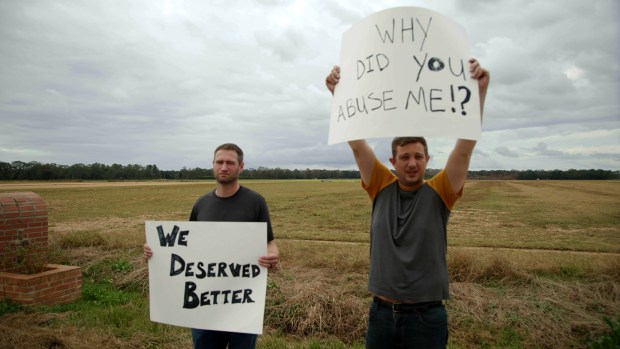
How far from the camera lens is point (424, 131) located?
2242mm

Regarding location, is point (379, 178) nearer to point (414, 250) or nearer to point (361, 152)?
point (361, 152)

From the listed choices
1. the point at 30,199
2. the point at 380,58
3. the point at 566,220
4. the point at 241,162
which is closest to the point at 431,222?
the point at 380,58

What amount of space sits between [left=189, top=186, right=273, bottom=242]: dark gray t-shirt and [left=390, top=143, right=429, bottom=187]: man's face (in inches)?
56.7

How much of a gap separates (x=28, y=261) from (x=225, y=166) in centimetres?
569

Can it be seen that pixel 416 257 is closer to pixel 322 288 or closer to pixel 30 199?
pixel 322 288

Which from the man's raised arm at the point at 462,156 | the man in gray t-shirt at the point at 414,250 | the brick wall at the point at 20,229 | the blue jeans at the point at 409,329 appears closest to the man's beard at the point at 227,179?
the man in gray t-shirt at the point at 414,250

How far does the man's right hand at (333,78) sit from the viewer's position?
2711mm

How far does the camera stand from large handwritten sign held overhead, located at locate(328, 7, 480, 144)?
7.52 feet

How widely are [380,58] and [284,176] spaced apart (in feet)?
470

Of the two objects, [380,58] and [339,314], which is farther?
[339,314]

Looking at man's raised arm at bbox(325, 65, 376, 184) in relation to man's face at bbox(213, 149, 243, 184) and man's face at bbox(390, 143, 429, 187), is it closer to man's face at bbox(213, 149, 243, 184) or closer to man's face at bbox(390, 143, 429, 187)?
man's face at bbox(390, 143, 429, 187)

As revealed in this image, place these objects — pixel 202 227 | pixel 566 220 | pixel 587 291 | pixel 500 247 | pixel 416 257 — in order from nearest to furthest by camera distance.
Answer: pixel 416 257 → pixel 202 227 → pixel 587 291 → pixel 500 247 → pixel 566 220

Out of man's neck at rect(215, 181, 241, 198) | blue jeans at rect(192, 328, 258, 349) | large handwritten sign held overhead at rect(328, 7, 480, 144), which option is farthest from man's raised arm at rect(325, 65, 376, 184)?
blue jeans at rect(192, 328, 258, 349)

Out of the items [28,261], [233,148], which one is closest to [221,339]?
[233,148]
